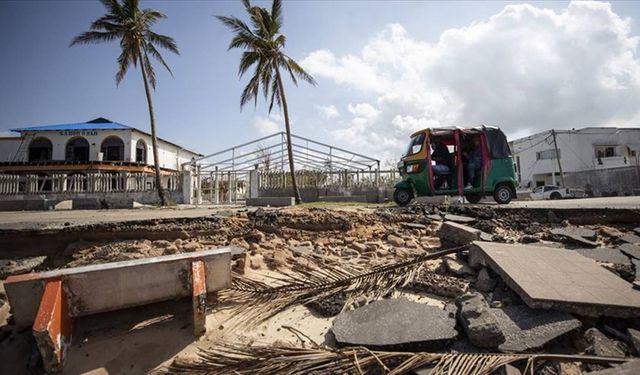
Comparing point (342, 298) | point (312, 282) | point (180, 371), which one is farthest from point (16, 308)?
point (342, 298)

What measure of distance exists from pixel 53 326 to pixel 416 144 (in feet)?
25.2

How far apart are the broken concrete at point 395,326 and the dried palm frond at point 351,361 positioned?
10 cm

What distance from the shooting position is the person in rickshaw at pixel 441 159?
782 cm

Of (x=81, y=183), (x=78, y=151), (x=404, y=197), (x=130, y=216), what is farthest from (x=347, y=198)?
(x=78, y=151)

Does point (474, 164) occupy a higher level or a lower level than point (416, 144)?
lower

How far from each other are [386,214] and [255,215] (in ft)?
7.58

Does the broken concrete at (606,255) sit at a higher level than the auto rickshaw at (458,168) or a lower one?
lower

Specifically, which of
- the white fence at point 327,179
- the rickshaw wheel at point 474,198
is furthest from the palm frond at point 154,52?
the rickshaw wheel at point 474,198

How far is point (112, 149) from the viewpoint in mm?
27906

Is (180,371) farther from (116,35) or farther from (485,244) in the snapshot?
(116,35)

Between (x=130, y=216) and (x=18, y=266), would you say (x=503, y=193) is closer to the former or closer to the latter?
(x=130, y=216)

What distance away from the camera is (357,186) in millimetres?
15102

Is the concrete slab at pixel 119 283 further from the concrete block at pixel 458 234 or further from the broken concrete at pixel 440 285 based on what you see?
the concrete block at pixel 458 234

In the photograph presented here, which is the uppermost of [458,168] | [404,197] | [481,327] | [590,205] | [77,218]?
[458,168]
